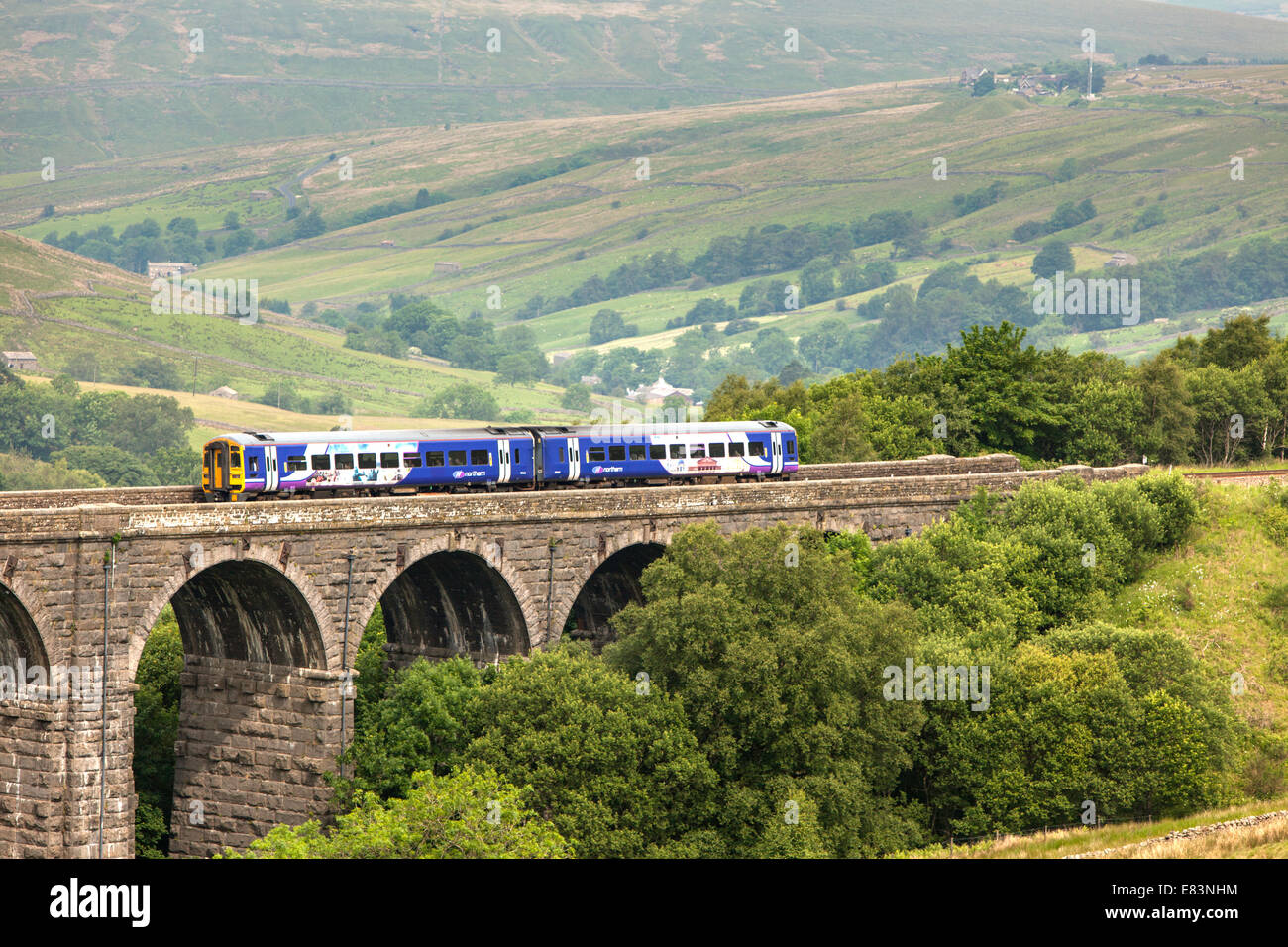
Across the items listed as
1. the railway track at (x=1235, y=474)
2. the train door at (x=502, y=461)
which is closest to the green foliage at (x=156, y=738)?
the train door at (x=502, y=461)

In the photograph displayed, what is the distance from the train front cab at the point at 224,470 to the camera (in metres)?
61.6

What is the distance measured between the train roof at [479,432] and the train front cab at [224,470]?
15.7 inches

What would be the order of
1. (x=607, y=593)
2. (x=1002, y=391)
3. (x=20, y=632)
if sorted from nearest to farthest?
(x=20, y=632) → (x=607, y=593) → (x=1002, y=391)

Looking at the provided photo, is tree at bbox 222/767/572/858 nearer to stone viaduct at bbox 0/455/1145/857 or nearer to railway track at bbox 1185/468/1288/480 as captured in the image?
stone viaduct at bbox 0/455/1145/857

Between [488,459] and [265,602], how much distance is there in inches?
486

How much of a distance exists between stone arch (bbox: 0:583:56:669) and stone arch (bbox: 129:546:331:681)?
5.88 metres

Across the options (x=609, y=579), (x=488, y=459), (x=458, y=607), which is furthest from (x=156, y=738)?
(x=609, y=579)

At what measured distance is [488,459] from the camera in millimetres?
68938

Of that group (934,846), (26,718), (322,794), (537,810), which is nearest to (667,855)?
(537,810)

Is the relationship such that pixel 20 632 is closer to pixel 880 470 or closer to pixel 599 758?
pixel 599 758

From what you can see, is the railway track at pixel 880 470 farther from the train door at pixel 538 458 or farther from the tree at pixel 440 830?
the tree at pixel 440 830

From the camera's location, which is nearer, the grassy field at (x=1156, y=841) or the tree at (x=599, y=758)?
the grassy field at (x=1156, y=841)

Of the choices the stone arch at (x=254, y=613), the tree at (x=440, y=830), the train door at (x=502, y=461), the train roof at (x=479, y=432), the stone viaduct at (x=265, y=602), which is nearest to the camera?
the tree at (x=440, y=830)

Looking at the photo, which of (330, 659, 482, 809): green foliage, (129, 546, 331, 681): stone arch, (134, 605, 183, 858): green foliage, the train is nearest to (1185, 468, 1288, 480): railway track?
the train
